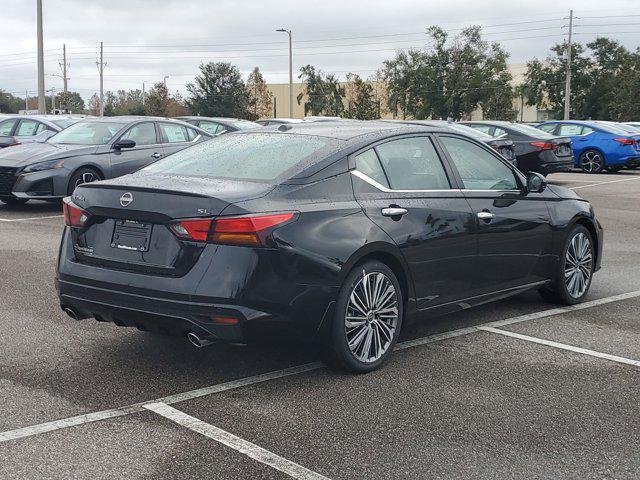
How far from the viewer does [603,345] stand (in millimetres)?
5926

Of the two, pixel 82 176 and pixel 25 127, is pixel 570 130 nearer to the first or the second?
pixel 25 127

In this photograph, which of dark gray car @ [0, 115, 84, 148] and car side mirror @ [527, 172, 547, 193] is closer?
car side mirror @ [527, 172, 547, 193]

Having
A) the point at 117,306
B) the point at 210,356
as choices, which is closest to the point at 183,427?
the point at 117,306

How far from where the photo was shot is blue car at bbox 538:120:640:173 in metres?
23.4

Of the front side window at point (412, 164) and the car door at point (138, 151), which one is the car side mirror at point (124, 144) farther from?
the front side window at point (412, 164)

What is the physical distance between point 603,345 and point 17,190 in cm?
1025

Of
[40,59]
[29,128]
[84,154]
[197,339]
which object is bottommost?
[197,339]

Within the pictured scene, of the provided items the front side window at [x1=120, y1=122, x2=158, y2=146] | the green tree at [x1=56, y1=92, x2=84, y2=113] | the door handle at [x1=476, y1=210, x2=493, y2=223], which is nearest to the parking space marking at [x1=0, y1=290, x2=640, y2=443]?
the door handle at [x1=476, y1=210, x2=493, y2=223]

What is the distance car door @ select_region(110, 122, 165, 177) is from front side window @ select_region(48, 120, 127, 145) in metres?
0.22

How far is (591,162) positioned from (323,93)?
164 ft

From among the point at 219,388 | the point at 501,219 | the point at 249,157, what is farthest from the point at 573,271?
the point at 219,388

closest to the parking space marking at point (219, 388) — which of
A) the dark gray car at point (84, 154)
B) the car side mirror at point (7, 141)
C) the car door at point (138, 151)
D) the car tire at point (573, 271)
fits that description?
the car tire at point (573, 271)

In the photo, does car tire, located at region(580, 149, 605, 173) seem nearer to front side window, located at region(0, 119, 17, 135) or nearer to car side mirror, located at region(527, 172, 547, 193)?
front side window, located at region(0, 119, 17, 135)

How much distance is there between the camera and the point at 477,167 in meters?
6.32
